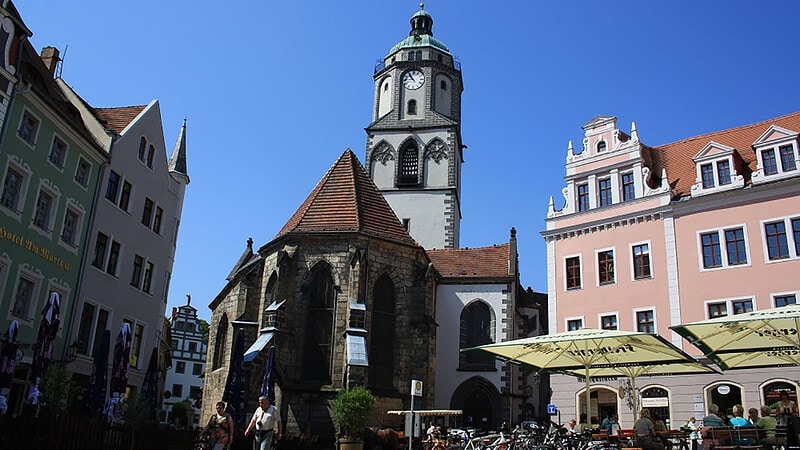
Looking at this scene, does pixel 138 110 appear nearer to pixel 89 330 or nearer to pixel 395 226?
pixel 89 330

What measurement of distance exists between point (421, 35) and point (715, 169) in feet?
92.6

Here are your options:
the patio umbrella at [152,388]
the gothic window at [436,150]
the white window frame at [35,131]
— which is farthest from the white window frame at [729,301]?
the gothic window at [436,150]

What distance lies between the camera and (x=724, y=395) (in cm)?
2064

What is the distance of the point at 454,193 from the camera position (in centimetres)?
4028

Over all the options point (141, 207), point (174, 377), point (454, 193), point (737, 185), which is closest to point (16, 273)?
point (141, 207)

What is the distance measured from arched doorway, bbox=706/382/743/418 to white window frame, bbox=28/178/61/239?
20.3m

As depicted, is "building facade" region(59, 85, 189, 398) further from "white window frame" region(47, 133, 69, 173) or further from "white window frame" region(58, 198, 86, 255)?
"white window frame" region(47, 133, 69, 173)

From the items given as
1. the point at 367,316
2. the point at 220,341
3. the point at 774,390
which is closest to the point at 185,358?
the point at 220,341

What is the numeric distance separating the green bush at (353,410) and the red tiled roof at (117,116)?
1235cm

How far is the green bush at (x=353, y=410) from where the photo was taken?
2127cm

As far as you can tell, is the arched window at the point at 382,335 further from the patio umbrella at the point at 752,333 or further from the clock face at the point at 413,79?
the clock face at the point at 413,79

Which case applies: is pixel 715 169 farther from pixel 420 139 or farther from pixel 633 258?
pixel 420 139

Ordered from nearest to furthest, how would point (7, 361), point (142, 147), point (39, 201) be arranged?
1. point (7, 361)
2. point (39, 201)
3. point (142, 147)

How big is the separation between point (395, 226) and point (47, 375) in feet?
48.5
